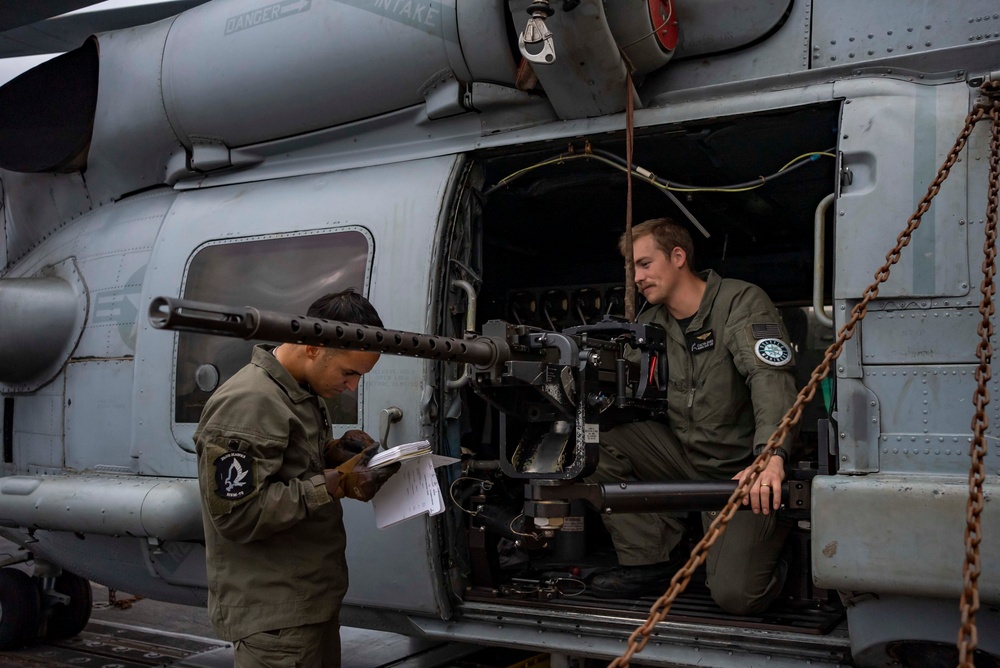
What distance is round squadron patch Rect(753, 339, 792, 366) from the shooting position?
3.23 metres

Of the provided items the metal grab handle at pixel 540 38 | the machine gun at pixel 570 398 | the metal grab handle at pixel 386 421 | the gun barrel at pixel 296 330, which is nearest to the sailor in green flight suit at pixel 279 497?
the gun barrel at pixel 296 330

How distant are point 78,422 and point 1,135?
1708 millimetres

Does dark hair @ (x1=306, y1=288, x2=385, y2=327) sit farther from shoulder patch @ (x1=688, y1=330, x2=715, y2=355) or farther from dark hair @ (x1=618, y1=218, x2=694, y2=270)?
shoulder patch @ (x1=688, y1=330, x2=715, y2=355)

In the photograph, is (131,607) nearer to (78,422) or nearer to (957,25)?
(78,422)

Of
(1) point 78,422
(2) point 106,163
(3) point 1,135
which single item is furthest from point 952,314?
(3) point 1,135

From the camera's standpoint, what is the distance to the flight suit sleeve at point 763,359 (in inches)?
123

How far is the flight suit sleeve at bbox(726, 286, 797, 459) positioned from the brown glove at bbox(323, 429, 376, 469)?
4.50 ft

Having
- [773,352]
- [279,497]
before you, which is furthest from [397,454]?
[773,352]

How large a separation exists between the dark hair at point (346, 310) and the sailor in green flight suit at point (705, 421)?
128cm

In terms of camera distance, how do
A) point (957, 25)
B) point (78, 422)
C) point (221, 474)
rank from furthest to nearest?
point (78, 422) < point (957, 25) < point (221, 474)

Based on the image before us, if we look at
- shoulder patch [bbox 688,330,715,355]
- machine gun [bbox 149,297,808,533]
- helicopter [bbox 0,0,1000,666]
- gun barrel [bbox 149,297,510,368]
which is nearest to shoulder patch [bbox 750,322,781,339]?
shoulder patch [bbox 688,330,715,355]

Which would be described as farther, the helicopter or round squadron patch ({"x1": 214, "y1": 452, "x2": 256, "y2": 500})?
the helicopter

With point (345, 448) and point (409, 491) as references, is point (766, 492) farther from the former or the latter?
point (345, 448)

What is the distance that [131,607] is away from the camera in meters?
6.38
